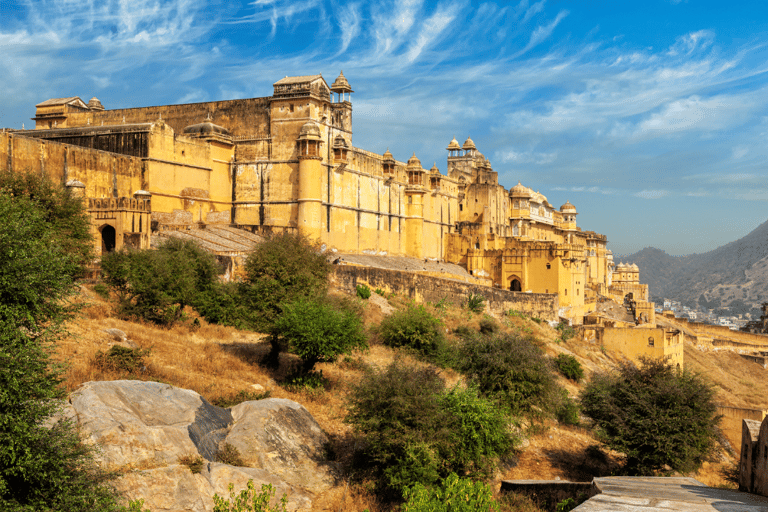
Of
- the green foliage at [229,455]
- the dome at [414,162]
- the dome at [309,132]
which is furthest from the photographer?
the dome at [414,162]

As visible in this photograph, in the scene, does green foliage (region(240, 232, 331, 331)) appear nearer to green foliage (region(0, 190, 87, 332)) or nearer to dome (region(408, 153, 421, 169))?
green foliage (region(0, 190, 87, 332))

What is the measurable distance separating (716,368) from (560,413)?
29.4 meters

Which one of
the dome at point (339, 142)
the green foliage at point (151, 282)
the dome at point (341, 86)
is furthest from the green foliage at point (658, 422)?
the dome at point (341, 86)

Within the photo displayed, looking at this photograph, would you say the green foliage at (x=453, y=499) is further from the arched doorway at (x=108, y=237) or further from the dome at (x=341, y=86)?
the dome at (x=341, y=86)

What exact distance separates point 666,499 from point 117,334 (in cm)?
1323

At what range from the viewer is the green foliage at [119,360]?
13745 mm

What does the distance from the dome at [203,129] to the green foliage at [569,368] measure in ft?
66.5

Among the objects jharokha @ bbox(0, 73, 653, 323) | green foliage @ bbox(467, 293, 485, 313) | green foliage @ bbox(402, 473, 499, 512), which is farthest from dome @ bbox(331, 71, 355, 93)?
green foliage @ bbox(402, 473, 499, 512)

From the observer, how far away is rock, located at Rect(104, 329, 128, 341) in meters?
16.3

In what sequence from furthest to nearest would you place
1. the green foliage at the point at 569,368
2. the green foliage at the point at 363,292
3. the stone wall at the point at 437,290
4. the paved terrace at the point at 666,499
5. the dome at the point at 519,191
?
the dome at the point at 519,191, the stone wall at the point at 437,290, the green foliage at the point at 363,292, the green foliage at the point at 569,368, the paved terrace at the point at 666,499

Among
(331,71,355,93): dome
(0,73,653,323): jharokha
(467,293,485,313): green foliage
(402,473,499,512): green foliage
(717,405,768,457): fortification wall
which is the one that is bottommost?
(717,405,768,457): fortification wall

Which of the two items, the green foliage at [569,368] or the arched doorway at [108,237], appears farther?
the green foliage at [569,368]

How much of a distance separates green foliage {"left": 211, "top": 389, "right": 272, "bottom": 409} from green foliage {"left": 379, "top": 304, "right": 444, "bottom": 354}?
8493mm

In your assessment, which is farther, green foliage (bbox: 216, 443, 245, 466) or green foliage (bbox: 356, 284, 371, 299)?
green foliage (bbox: 356, 284, 371, 299)
